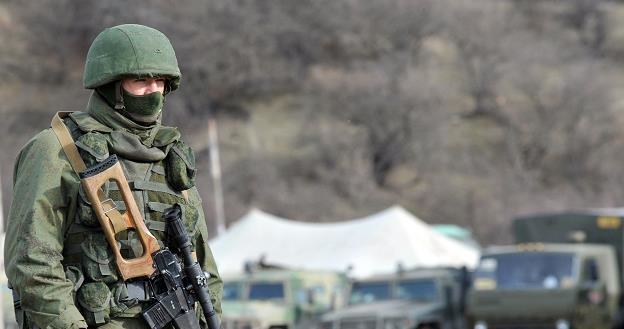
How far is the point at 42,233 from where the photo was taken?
4.14 meters

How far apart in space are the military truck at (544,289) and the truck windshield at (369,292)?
1231 mm

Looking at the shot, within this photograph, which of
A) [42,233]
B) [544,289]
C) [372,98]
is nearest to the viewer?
[42,233]

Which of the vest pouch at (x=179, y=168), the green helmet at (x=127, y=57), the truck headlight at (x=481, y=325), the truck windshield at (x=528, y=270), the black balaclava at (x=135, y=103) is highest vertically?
the green helmet at (x=127, y=57)

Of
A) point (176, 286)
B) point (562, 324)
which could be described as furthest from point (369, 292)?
point (176, 286)

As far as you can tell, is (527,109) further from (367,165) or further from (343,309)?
(343,309)

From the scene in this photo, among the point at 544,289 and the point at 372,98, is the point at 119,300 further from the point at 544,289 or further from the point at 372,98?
the point at 372,98

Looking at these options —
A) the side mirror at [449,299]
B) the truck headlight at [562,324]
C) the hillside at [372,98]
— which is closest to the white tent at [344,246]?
the side mirror at [449,299]

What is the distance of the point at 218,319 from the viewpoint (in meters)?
4.49

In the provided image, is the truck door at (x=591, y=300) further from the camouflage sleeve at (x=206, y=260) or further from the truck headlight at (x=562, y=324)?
the camouflage sleeve at (x=206, y=260)

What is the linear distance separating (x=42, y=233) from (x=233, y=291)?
1379cm

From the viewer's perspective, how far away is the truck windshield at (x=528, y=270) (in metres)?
16.5

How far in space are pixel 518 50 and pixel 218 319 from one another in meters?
52.5

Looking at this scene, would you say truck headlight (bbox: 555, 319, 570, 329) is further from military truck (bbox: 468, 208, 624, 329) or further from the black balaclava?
the black balaclava

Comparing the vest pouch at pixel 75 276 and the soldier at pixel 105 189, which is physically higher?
the soldier at pixel 105 189
